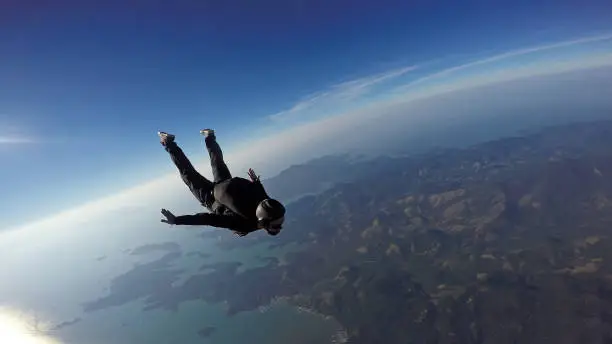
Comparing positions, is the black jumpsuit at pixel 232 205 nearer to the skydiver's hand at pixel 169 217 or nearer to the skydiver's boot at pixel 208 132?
the skydiver's hand at pixel 169 217

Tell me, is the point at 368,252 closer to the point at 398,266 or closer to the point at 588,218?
the point at 398,266

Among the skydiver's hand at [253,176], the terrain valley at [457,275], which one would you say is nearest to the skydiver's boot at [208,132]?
the skydiver's hand at [253,176]

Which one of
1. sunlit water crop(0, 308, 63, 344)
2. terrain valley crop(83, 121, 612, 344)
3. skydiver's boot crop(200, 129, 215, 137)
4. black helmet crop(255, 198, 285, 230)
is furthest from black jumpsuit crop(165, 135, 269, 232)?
sunlit water crop(0, 308, 63, 344)

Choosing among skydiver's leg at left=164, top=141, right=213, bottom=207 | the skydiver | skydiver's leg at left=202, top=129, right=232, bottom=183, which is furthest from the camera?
skydiver's leg at left=202, top=129, right=232, bottom=183

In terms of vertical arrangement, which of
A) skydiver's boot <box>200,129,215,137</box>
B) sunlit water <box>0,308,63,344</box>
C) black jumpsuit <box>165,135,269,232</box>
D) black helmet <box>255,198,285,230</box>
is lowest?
sunlit water <box>0,308,63,344</box>

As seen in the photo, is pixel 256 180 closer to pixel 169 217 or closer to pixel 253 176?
pixel 253 176

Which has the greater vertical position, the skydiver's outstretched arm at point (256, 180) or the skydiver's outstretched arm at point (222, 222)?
the skydiver's outstretched arm at point (256, 180)

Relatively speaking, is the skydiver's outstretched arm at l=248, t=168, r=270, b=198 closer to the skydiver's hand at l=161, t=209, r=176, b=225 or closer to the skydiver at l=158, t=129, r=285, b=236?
the skydiver at l=158, t=129, r=285, b=236

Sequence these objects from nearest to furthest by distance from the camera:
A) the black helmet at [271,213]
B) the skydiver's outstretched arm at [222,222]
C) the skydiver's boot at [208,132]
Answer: the black helmet at [271,213]
the skydiver's outstretched arm at [222,222]
the skydiver's boot at [208,132]

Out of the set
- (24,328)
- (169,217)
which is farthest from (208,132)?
(24,328)
